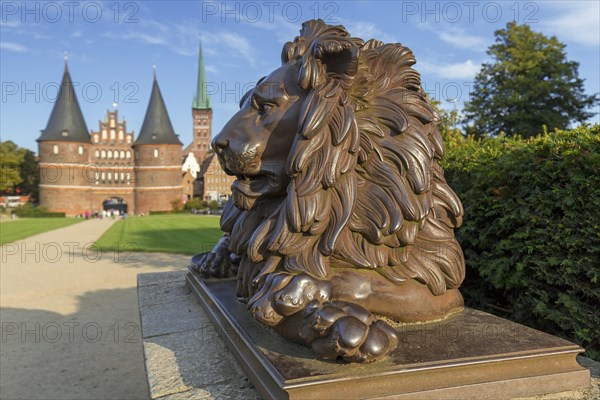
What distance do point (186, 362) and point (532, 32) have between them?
24201 millimetres

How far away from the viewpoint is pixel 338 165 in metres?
1.68

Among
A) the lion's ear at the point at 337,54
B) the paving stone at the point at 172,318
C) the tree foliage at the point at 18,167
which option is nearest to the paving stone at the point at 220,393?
the paving stone at the point at 172,318

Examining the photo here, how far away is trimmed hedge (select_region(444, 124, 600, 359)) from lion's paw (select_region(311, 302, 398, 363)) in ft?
5.26

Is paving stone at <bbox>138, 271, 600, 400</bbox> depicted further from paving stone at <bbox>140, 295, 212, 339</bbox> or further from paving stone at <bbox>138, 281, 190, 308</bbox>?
paving stone at <bbox>138, 281, 190, 308</bbox>

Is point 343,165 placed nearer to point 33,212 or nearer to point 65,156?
point 33,212

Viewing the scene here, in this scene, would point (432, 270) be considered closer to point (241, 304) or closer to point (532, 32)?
point (241, 304)

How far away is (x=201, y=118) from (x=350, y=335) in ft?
265

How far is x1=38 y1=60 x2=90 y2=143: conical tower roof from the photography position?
4631 centimetres

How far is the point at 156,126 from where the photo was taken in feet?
167

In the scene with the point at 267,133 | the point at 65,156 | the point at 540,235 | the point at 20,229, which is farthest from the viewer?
the point at 65,156

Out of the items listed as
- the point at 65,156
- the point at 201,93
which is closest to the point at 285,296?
the point at 65,156

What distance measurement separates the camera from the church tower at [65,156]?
4625 centimetres

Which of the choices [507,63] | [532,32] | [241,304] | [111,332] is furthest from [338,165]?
[532,32]

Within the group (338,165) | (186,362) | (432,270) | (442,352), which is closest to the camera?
(442,352)
